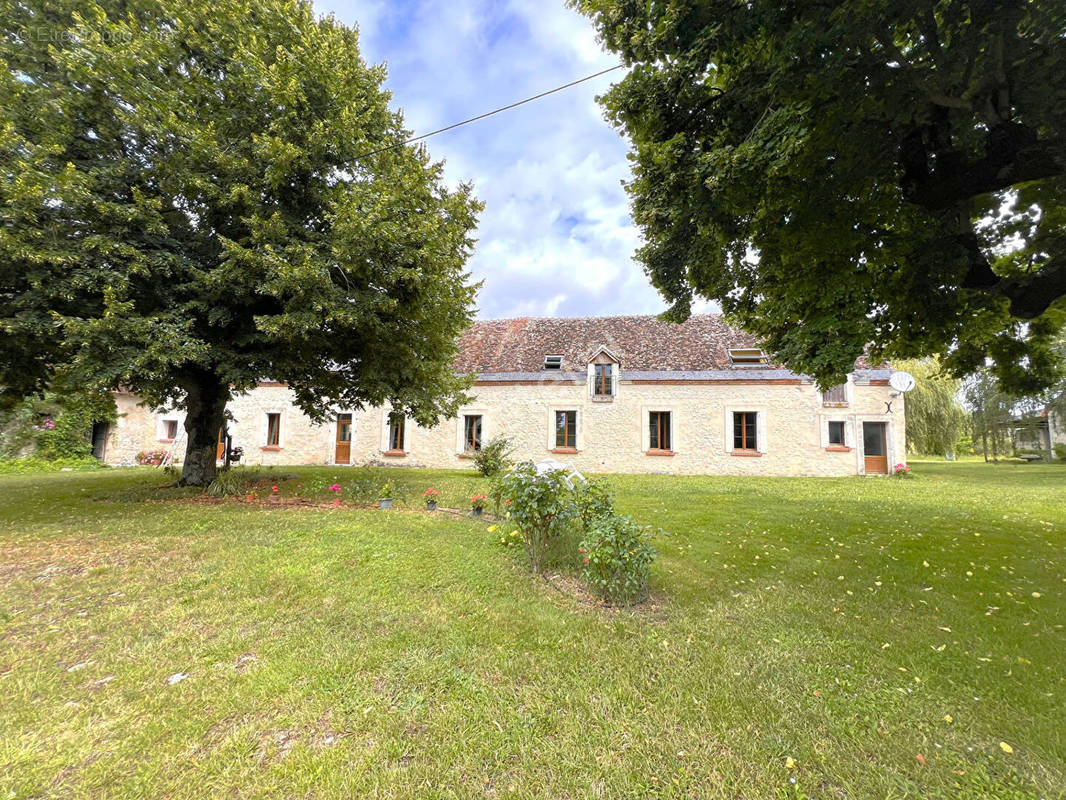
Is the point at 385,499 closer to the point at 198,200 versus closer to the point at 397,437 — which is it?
the point at 198,200

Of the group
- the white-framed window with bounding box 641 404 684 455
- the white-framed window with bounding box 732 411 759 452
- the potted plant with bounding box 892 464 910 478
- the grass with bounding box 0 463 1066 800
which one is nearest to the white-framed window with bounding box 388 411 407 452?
the white-framed window with bounding box 641 404 684 455

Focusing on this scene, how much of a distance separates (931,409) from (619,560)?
23.7 metres

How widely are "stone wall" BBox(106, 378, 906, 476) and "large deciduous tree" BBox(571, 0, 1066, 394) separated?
9.14 meters

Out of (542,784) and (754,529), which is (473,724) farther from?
(754,529)

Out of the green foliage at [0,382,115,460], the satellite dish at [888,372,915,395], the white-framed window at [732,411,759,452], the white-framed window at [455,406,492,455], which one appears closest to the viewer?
the satellite dish at [888,372,915,395]

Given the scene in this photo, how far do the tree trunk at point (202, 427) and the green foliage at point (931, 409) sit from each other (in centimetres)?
2559

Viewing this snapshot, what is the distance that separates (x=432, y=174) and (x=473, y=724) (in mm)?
9551

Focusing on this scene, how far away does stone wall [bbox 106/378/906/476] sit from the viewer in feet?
50.5

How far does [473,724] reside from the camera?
2221 millimetres

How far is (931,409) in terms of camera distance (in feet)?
63.5

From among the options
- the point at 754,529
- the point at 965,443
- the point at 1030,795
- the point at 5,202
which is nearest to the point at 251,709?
the point at 1030,795

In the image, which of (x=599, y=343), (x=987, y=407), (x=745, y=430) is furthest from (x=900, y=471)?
(x=987, y=407)

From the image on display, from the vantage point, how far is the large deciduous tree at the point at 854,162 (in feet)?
12.2

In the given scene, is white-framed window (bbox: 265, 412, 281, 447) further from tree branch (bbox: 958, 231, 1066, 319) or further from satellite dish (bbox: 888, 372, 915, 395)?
satellite dish (bbox: 888, 372, 915, 395)
